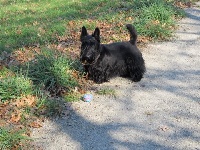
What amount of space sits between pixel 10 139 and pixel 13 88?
1328 mm

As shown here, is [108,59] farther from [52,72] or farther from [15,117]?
[15,117]

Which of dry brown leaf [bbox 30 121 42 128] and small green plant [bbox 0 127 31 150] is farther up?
small green plant [bbox 0 127 31 150]

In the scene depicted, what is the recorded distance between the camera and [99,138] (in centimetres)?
507

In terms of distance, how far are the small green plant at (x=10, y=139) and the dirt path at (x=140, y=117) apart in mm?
286

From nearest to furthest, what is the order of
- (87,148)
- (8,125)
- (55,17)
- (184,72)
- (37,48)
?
(87,148) → (8,125) → (184,72) → (37,48) → (55,17)

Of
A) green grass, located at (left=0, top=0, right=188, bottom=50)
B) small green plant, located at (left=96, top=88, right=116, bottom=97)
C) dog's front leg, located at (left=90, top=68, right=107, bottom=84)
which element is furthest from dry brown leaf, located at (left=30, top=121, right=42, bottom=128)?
green grass, located at (left=0, top=0, right=188, bottom=50)

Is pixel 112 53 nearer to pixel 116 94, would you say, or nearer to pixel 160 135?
pixel 116 94

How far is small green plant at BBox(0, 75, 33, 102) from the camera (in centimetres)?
580

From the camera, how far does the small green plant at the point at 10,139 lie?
468 cm

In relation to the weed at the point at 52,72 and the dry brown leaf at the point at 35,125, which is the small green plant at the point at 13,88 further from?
the dry brown leaf at the point at 35,125

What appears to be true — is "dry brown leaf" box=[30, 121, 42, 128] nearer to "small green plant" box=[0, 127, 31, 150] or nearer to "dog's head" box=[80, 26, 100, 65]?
"small green plant" box=[0, 127, 31, 150]

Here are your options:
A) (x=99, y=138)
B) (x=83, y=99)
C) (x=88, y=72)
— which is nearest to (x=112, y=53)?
(x=88, y=72)

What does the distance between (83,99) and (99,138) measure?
1.24 m

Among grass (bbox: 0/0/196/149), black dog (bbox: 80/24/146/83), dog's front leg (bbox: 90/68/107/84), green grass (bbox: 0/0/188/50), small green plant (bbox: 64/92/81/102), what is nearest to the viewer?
grass (bbox: 0/0/196/149)
